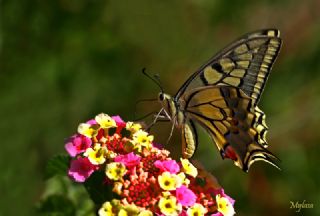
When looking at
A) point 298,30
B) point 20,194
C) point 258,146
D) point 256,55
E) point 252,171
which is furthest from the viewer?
point 298,30

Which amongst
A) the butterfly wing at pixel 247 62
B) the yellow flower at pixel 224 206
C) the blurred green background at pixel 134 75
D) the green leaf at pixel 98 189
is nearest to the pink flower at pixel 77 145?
the green leaf at pixel 98 189

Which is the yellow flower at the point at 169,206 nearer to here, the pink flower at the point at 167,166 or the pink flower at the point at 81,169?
the pink flower at the point at 167,166

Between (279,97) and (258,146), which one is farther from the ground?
(279,97)

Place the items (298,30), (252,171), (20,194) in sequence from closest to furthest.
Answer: (20,194), (252,171), (298,30)

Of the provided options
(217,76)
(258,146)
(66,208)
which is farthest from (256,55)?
(66,208)

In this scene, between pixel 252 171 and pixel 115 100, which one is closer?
pixel 115 100

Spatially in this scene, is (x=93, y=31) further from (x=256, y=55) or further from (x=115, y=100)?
(x=256, y=55)

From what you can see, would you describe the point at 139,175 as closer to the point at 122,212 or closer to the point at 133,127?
the point at 122,212
